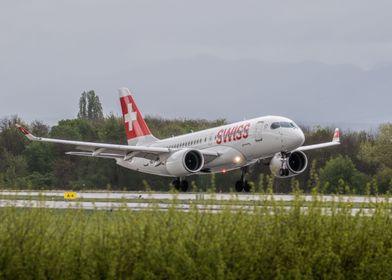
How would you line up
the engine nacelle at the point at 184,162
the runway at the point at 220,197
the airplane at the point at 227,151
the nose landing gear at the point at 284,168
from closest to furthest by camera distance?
the runway at the point at 220,197 → the airplane at the point at 227,151 → the nose landing gear at the point at 284,168 → the engine nacelle at the point at 184,162

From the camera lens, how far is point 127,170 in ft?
271

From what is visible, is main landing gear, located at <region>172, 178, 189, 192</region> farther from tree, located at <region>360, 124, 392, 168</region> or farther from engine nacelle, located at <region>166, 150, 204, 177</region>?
tree, located at <region>360, 124, 392, 168</region>

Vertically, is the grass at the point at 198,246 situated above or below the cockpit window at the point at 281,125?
below

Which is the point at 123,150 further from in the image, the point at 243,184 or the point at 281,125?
the point at 281,125

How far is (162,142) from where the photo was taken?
209 ft

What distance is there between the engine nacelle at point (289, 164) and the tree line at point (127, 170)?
1657cm

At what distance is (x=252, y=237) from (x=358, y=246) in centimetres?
182

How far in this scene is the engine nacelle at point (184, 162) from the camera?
181 feet

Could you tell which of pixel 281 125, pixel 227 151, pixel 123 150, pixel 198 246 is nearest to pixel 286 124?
pixel 281 125

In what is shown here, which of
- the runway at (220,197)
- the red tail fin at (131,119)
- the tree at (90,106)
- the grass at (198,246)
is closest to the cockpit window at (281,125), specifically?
the runway at (220,197)

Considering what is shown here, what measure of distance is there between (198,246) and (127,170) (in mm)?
67679

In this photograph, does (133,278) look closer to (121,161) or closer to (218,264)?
(218,264)

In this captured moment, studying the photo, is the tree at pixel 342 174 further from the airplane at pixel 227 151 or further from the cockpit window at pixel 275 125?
the cockpit window at pixel 275 125

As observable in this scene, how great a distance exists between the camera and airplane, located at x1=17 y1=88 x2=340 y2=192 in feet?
175
